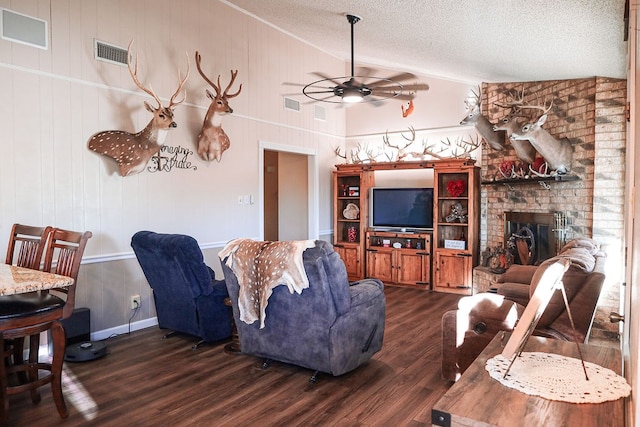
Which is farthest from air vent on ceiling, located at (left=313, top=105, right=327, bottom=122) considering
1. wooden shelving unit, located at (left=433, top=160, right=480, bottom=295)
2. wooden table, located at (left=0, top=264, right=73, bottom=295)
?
wooden table, located at (left=0, top=264, right=73, bottom=295)

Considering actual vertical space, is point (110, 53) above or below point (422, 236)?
above

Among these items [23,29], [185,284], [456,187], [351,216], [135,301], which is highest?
[23,29]

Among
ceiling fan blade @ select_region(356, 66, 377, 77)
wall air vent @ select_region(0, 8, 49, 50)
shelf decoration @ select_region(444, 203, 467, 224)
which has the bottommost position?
shelf decoration @ select_region(444, 203, 467, 224)

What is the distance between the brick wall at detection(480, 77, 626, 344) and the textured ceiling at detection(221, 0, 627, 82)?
9.2 inches

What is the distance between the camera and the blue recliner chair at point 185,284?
3.72 meters

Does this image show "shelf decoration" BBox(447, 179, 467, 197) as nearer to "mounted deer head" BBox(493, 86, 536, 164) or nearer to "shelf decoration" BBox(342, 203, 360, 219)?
"mounted deer head" BBox(493, 86, 536, 164)

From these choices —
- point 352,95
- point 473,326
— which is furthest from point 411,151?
point 473,326

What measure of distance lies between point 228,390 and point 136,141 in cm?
263

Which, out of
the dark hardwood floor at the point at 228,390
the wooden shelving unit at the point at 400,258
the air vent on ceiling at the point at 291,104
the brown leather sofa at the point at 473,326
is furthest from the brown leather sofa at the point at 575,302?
the air vent on ceiling at the point at 291,104

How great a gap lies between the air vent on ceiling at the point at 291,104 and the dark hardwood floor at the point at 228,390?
12.2 feet

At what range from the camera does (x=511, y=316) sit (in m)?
2.89

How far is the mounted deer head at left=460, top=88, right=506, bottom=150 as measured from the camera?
568cm

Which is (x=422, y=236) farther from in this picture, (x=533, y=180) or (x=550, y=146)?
(x=550, y=146)

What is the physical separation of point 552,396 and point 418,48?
4381 millimetres
